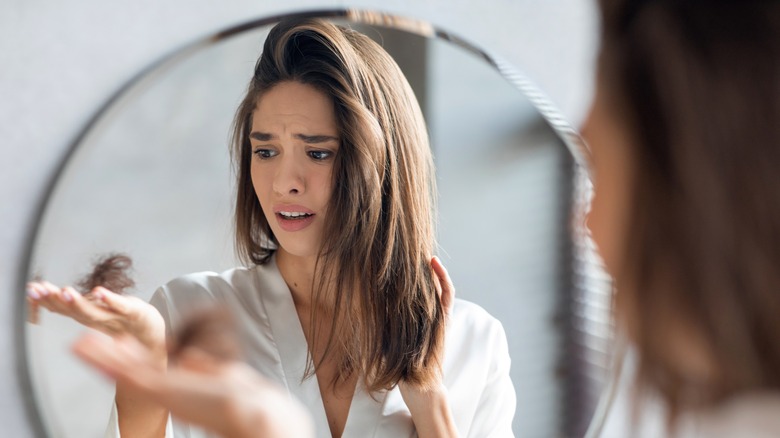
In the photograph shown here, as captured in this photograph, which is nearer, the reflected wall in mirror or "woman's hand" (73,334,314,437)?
"woman's hand" (73,334,314,437)

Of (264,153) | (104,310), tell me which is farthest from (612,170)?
(104,310)

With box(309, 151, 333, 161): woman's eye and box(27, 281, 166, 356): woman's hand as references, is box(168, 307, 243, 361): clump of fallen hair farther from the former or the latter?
box(309, 151, 333, 161): woman's eye

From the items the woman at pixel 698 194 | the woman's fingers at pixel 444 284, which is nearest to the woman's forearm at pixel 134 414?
the woman's fingers at pixel 444 284

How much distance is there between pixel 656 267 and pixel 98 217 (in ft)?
1.45

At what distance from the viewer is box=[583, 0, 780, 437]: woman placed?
337 millimetres

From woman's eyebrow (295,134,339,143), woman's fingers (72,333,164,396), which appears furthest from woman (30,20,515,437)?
woman's fingers (72,333,164,396)

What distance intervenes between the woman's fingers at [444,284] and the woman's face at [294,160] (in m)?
0.10

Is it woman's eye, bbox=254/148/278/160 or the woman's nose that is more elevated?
woman's eye, bbox=254/148/278/160

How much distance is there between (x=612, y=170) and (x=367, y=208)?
29cm

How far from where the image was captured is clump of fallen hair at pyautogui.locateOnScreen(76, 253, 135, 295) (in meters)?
0.64

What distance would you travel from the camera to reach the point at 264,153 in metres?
0.63

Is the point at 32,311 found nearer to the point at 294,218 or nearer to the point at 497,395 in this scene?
the point at 294,218

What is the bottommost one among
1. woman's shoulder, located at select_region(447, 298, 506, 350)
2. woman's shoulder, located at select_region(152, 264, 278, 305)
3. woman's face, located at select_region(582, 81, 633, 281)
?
woman's shoulder, located at select_region(447, 298, 506, 350)

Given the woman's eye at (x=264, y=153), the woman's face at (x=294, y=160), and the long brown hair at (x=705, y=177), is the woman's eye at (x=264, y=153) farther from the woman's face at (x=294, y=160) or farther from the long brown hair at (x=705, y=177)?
the long brown hair at (x=705, y=177)
